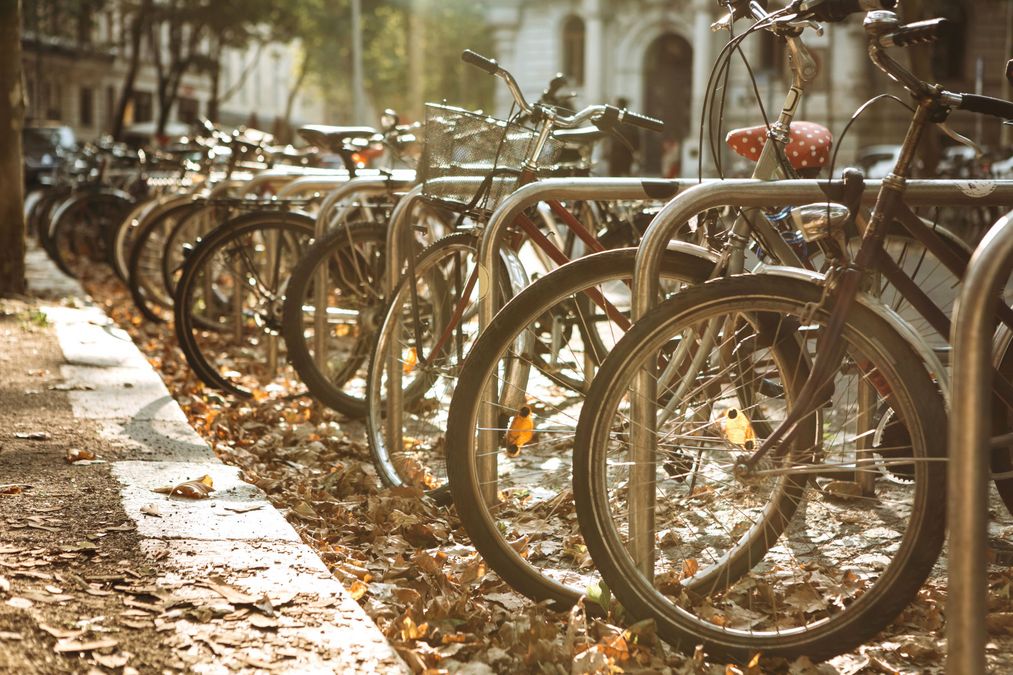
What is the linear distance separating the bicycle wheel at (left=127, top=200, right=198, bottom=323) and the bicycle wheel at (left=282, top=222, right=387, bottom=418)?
9.12 feet

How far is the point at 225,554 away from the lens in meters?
3.27

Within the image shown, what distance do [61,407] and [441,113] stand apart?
199cm

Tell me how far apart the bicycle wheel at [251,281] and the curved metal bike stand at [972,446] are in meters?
4.47

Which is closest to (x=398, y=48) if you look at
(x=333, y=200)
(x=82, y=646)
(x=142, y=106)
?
(x=142, y=106)

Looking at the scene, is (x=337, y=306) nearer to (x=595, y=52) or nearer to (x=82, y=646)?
(x=82, y=646)

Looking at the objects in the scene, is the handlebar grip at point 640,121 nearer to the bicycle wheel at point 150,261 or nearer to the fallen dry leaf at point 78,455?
the fallen dry leaf at point 78,455

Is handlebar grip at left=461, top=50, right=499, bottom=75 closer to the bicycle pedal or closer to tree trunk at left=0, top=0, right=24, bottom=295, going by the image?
the bicycle pedal

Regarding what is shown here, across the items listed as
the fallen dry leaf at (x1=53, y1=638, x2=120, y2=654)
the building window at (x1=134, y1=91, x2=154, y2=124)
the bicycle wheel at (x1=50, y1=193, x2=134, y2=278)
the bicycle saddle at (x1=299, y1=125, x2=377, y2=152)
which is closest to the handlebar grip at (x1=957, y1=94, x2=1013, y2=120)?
the fallen dry leaf at (x1=53, y1=638, x2=120, y2=654)

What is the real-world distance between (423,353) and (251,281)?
2.20 m

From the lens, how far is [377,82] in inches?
1948

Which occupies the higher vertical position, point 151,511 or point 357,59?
point 357,59

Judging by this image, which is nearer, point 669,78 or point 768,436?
point 768,436

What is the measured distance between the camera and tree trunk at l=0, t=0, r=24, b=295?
9.47 metres

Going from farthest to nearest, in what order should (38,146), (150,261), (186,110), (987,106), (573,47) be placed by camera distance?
(186,110)
(573,47)
(38,146)
(150,261)
(987,106)
